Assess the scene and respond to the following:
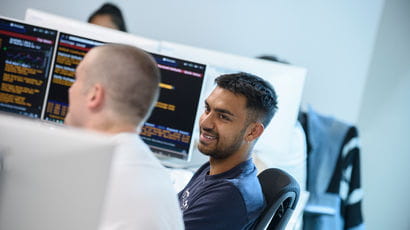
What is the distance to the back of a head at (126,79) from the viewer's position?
124 cm

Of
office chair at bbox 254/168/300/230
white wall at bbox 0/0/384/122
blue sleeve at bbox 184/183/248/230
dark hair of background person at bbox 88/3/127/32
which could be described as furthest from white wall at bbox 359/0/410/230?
blue sleeve at bbox 184/183/248/230

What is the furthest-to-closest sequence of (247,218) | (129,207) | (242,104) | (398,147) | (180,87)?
1. (398,147)
2. (180,87)
3. (242,104)
4. (247,218)
5. (129,207)

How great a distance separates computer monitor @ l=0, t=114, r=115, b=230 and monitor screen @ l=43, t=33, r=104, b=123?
1562 millimetres

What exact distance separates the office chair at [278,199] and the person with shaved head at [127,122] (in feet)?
1.65

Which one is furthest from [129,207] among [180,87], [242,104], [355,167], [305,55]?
[305,55]

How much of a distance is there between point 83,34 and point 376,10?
2.24 m

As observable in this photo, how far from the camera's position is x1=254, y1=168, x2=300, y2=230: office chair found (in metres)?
1.60

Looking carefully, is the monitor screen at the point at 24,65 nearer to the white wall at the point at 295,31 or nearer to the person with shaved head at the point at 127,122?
the person with shaved head at the point at 127,122

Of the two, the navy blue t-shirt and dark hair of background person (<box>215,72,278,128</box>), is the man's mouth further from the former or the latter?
the navy blue t-shirt

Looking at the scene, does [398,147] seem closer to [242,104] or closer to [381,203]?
[381,203]

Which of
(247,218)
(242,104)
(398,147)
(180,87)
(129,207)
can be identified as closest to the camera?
(129,207)

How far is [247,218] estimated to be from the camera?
1596mm

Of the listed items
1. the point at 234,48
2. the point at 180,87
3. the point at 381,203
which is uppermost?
the point at 234,48

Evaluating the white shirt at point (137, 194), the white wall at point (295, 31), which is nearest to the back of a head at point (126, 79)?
the white shirt at point (137, 194)
